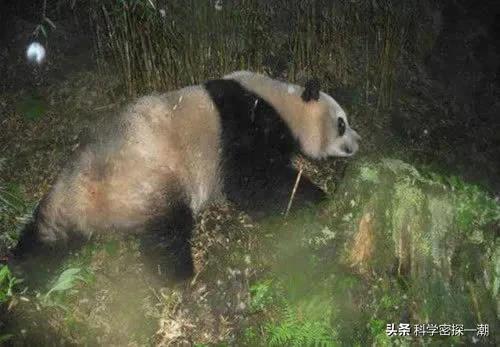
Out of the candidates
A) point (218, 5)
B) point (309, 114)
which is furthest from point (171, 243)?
point (218, 5)

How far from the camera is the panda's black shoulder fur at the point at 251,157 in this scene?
4762 millimetres

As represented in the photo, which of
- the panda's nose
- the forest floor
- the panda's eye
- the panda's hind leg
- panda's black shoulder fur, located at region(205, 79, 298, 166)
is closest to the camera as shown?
the forest floor

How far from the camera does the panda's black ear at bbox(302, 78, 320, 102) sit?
17.2 feet

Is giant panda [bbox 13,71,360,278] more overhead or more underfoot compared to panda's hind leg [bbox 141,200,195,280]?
more overhead

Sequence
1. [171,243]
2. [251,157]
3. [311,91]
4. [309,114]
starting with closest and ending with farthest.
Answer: [171,243] < [251,157] < [311,91] < [309,114]

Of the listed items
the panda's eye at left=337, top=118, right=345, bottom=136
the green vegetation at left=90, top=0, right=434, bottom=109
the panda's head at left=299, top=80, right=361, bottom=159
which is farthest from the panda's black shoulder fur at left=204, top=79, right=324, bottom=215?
the green vegetation at left=90, top=0, right=434, bottom=109

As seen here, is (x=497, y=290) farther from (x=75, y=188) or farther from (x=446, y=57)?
(x=446, y=57)

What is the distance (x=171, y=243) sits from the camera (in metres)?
4.45

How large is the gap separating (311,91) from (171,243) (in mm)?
2330

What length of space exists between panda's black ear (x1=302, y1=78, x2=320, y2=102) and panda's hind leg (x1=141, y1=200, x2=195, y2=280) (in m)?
1.92

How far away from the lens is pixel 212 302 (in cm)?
435

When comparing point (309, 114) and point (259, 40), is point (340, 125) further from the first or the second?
point (259, 40)

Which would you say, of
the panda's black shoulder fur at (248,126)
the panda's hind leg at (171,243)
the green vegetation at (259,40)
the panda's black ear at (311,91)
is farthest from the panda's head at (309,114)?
the panda's hind leg at (171,243)

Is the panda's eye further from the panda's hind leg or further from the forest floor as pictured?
the panda's hind leg
